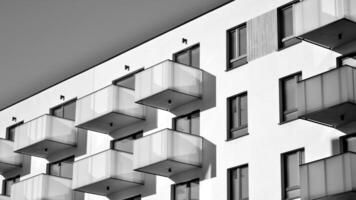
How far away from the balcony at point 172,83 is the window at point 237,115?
5.83 ft

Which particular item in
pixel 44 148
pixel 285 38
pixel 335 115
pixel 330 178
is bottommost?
pixel 330 178

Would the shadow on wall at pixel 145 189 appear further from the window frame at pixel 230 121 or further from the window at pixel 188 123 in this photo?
the window frame at pixel 230 121

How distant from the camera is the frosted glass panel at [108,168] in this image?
41344mm

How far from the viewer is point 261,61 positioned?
121 feet

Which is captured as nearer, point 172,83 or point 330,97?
point 330,97

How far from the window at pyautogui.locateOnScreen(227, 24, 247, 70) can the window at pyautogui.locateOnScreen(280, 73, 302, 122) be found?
2.69m

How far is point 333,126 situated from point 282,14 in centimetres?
571

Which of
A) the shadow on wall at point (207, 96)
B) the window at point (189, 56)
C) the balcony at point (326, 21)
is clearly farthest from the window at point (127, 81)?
the balcony at point (326, 21)

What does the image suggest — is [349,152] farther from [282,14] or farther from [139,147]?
[139,147]

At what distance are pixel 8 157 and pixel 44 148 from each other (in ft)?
12.6

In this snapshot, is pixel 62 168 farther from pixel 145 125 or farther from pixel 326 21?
pixel 326 21

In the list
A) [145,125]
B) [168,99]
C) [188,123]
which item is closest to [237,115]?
[188,123]

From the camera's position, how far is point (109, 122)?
43.5m

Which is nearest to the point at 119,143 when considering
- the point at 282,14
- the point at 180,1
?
the point at 180,1
